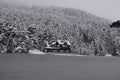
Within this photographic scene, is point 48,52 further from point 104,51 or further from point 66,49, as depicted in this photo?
point 104,51

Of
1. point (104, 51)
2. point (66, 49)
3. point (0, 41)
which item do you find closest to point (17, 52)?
point (0, 41)

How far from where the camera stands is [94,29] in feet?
529

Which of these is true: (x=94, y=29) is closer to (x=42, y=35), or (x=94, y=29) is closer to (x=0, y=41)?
(x=42, y=35)

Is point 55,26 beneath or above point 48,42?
above

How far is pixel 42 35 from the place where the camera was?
129625 millimetres

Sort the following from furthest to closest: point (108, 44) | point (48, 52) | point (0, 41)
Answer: point (108, 44)
point (48, 52)
point (0, 41)

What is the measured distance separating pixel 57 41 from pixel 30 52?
30.0 meters

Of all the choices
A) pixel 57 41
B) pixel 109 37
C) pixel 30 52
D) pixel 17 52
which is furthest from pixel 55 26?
pixel 17 52

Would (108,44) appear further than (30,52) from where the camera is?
Yes

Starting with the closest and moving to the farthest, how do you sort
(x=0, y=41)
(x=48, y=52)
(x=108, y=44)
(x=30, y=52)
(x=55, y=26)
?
(x=0, y=41) → (x=30, y=52) → (x=48, y=52) → (x=108, y=44) → (x=55, y=26)

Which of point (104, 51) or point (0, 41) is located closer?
point (0, 41)

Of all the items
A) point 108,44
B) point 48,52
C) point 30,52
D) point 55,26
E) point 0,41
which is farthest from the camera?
point 55,26

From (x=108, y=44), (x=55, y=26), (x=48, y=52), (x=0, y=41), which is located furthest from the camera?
(x=55, y=26)

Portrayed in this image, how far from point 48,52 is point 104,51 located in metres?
33.8
